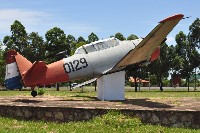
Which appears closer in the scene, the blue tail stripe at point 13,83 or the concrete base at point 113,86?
the blue tail stripe at point 13,83

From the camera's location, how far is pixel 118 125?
11789 mm

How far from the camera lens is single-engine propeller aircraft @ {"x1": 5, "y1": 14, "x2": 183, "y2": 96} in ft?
58.4

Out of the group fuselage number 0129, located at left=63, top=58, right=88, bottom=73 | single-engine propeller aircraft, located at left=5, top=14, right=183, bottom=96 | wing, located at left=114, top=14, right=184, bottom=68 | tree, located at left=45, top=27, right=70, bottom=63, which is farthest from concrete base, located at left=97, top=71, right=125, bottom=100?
tree, located at left=45, top=27, right=70, bottom=63

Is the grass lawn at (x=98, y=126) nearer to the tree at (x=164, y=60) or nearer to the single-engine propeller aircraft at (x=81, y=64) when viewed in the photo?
the single-engine propeller aircraft at (x=81, y=64)

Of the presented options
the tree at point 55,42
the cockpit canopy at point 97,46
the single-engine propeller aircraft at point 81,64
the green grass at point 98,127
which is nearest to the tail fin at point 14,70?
the single-engine propeller aircraft at point 81,64

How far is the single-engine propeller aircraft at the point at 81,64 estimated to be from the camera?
701 inches

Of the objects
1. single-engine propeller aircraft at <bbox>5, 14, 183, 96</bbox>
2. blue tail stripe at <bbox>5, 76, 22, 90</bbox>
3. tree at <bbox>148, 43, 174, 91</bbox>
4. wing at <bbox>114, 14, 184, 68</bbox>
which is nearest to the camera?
wing at <bbox>114, 14, 184, 68</bbox>

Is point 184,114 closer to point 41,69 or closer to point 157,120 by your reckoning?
point 157,120

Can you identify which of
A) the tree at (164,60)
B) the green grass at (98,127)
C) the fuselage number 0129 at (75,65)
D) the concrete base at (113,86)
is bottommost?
the green grass at (98,127)

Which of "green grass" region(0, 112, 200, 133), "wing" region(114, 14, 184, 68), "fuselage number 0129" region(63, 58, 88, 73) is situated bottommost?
"green grass" region(0, 112, 200, 133)

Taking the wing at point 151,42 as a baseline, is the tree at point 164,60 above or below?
above

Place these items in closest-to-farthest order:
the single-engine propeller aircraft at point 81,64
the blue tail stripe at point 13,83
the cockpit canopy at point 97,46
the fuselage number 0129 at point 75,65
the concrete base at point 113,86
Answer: the single-engine propeller aircraft at point 81,64 → the blue tail stripe at point 13,83 → the fuselage number 0129 at point 75,65 → the concrete base at point 113,86 → the cockpit canopy at point 97,46

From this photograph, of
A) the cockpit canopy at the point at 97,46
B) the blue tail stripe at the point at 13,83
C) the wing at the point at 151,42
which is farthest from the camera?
the cockpit canopy at the point at 97,46

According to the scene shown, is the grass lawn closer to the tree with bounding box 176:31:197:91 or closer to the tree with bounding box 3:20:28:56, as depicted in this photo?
the tree with bounding box 176:31:197:91
